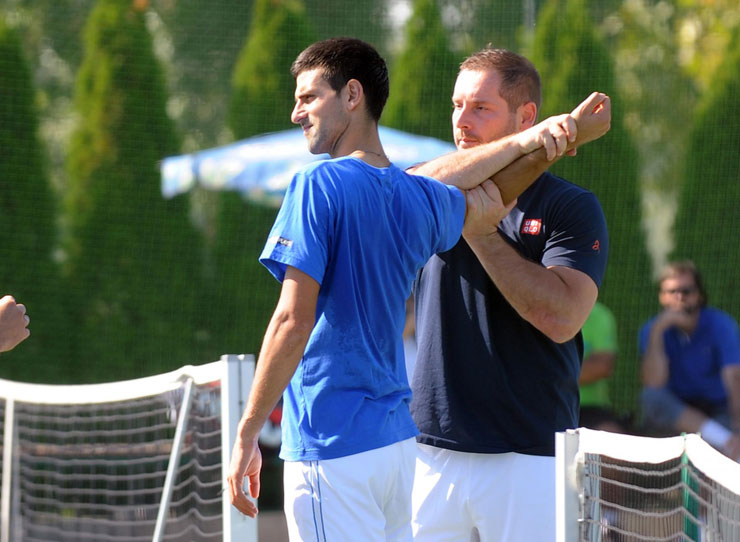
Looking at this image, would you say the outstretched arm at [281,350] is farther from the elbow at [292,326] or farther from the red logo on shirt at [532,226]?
the red logo on shirt at [532,226]

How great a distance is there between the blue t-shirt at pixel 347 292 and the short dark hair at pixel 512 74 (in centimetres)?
77

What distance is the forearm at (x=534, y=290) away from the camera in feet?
9.67

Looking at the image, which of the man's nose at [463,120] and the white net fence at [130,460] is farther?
the white net fence at [130,460]

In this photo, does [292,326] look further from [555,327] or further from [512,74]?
[512,74]

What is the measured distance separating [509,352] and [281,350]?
2.93ft

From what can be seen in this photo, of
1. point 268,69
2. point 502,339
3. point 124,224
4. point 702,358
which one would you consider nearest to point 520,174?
point 502,339

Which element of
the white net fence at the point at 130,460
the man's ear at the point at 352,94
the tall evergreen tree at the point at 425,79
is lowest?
the white net fence at the point at 130,460

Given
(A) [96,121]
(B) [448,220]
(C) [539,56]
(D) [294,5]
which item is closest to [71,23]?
(A) [96,121]

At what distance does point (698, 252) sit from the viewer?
9.54 metres

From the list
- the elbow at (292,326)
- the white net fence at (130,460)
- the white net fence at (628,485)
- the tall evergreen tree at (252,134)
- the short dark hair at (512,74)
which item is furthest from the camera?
the tall evergreen tree at (252,134)

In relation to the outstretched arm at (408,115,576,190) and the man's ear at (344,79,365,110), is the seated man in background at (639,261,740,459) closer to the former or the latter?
the outstretched arm at (408,115,576,190)

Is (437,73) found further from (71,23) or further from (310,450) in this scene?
(310,450)

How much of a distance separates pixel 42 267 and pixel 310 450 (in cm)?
727

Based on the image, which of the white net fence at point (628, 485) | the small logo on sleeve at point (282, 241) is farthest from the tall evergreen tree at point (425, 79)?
the small logo on sleeve at point (282, 241)
